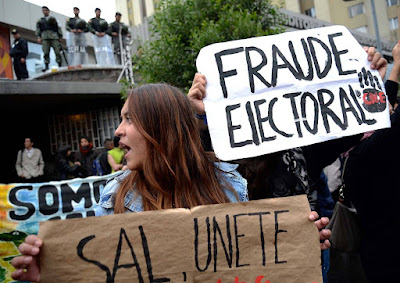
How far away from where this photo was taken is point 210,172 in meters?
1.87

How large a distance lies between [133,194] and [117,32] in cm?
1267

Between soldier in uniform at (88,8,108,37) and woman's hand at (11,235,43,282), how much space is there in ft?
40.8

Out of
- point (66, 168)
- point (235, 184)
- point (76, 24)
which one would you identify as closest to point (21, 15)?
point (76, 24)

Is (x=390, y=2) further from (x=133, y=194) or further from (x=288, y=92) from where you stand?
(x=133, y=194)

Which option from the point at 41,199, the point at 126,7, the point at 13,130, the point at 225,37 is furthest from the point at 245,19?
the point at 126,7

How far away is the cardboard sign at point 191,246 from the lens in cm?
150

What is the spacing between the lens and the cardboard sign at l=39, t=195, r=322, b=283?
1.50 metres

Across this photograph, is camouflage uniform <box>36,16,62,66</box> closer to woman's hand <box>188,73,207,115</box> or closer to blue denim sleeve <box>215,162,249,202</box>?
woman's hand <box>188,73,207,115</box>

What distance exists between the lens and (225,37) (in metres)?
8.30

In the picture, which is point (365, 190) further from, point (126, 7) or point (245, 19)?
point (126, 7)

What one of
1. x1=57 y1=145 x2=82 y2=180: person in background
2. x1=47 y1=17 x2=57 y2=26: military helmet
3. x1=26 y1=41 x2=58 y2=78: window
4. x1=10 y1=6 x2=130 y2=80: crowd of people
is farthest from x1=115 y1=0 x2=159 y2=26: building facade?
x1=57 y1=145 x2=82 y2=180: person in background

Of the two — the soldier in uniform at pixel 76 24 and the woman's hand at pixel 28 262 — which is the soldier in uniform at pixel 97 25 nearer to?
the soldier in uniform at pixel 76 24

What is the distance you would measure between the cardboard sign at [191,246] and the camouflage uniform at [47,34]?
12.0m

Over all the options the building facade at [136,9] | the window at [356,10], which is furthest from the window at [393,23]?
the building facade at [136,9]
